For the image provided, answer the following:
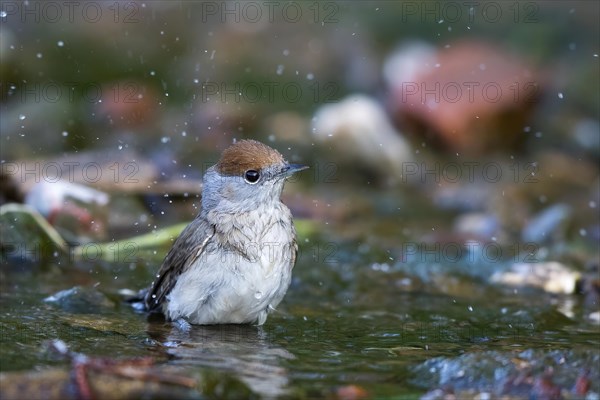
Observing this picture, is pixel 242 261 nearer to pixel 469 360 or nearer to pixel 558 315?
pixel 469 360

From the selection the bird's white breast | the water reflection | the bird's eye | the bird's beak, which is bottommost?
the water reflection

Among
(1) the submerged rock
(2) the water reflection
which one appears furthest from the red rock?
(2) the water reflection

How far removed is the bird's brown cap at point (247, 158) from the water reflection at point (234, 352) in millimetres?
1036

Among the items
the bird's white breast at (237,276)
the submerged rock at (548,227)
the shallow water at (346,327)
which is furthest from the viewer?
the submerged rock at (548,227)

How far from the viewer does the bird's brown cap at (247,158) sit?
625 centimetres

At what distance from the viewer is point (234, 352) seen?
5078mm

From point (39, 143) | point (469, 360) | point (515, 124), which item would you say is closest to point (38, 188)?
point (39, 143)

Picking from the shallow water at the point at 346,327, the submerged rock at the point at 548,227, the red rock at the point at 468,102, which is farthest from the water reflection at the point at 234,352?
the red rock at the point at 468,102

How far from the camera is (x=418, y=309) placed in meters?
6.80

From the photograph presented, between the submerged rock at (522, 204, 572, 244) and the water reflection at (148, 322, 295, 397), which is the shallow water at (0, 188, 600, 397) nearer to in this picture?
the water reflection at (148, 322, 295, 397)

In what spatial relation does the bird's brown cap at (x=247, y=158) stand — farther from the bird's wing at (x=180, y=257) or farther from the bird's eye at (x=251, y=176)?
the bird's wing at (x=180, y=257)

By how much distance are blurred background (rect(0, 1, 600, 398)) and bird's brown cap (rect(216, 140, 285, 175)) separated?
104 centimetres

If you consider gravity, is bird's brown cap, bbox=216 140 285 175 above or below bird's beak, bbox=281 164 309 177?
above

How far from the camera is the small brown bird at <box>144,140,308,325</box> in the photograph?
5883 mm
